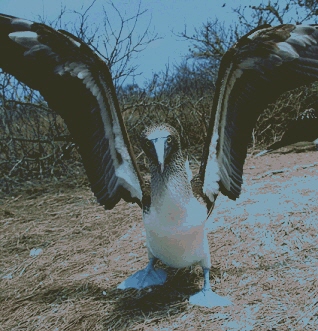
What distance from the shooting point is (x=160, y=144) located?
250 centimetres

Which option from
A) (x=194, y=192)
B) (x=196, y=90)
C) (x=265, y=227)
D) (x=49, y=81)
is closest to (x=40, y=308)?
(x=194, y=192)

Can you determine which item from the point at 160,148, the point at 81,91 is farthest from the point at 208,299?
the point at 81,91

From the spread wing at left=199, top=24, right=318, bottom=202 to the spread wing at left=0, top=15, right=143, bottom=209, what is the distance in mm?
610

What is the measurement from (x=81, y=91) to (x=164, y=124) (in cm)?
69

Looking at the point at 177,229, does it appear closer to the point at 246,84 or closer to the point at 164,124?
the point at 164,124

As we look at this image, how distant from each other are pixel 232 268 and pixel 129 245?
991 millimetres

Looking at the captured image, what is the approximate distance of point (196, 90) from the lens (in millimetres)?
9453

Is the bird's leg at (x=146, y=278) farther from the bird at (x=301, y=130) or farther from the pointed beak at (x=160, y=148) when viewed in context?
the bird at (x=301, y=130)

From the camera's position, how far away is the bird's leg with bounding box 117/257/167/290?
9.87 ft

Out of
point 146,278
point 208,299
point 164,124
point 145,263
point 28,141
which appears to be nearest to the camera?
point 164,124

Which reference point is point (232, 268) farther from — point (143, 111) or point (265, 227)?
point (143, 111)

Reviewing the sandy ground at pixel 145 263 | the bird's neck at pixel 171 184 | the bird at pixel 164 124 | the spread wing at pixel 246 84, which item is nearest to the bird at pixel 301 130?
the sandy ground at pixel 145 263

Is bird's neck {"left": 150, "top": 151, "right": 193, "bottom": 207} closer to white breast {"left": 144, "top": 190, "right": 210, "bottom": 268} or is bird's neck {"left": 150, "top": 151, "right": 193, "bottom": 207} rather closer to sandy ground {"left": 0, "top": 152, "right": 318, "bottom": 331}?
white breast {"left": 144, "top": 190, "right": 210, "bottom": 268}

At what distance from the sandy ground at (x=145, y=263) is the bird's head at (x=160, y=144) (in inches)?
37.7
